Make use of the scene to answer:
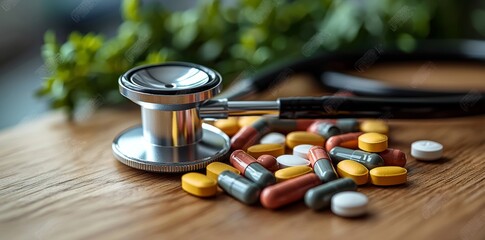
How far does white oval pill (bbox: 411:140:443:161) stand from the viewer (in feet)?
2.85

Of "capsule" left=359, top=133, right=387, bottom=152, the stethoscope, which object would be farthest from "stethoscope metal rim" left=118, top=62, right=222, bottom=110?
"capsule" left=359, top=133, right=387, bottom=152

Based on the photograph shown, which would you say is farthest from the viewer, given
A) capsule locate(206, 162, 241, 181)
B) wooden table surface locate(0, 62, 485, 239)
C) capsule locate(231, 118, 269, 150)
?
capsule locate(231, 118, 269, 150)

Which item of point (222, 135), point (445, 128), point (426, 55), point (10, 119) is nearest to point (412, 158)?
point (445, 128)

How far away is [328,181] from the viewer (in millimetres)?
770

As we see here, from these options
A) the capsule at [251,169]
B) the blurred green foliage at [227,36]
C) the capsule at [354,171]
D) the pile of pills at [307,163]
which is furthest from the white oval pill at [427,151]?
the blurred green foliage at [227,36]

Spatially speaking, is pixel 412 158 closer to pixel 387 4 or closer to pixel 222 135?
pixel 222 135

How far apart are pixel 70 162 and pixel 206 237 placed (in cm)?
28

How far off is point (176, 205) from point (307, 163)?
0.18 m

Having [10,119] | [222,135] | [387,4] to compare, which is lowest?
[10,119]

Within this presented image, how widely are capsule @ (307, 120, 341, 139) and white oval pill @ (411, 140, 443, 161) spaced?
110 mm

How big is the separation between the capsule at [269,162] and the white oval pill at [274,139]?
9cm

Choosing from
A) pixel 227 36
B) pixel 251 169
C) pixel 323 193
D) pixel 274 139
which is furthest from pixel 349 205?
pixel 227 36

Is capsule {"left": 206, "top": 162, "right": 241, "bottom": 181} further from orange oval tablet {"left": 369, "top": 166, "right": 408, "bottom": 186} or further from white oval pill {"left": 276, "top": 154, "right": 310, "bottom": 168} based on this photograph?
orange oval tablet {"left": 369, "top": 166, "right": 408, "bottom": 186}

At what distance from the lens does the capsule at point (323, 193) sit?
723mm
